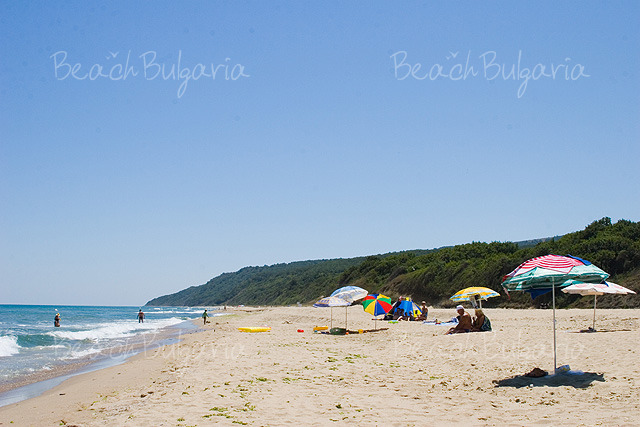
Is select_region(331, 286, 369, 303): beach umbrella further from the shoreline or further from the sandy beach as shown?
the shoreline

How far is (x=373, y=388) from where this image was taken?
8.89m

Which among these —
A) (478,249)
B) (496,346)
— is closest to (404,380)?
(496,346)

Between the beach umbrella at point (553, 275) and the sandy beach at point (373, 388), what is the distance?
134cm

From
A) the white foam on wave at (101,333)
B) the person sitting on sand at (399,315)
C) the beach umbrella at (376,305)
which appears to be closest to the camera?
the beach umbrella at (376,305)

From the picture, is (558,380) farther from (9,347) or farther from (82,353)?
(9,347)

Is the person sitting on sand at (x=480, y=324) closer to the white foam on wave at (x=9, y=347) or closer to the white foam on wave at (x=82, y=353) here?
the white foam on wave at (x=82, y=353)

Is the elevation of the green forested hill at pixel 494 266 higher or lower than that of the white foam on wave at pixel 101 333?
higher

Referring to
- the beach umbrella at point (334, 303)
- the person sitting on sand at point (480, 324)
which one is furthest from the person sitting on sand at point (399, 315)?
the person sitting on sand at point (480, 324)

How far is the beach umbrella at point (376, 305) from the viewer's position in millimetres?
22006

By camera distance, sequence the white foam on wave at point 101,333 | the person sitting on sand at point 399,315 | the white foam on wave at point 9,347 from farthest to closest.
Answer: the white foam on wave at point 101,333
the person sitting on sand at point 399,315
the white foam on wave at point 9,347

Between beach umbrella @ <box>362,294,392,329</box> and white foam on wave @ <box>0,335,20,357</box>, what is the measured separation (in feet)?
48.3

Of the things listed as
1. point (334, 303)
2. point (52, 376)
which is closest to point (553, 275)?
point (334, 303)

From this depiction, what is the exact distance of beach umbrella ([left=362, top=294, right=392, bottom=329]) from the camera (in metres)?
22.0

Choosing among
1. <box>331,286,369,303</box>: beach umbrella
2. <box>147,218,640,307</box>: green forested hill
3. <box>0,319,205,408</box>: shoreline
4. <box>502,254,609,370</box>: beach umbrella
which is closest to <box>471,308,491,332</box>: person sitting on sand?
<box>331,286,369,303</box>: beach umbrella
